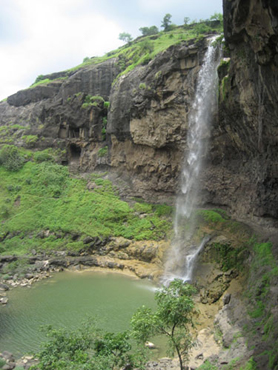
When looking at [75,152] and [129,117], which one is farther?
[75,152]

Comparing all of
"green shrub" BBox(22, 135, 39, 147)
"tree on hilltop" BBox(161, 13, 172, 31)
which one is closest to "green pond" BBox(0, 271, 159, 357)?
"green shrub" BBox(22, 135, 39, 147)

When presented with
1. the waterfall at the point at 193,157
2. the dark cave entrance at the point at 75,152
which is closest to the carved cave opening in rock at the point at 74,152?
the dark cave entrance at the point at 75,152

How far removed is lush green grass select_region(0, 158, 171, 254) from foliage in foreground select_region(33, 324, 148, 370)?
1778 cm

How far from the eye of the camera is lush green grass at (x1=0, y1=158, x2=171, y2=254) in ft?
102

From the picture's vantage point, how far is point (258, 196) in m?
23.7

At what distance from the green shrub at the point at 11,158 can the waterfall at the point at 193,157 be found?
947 inches

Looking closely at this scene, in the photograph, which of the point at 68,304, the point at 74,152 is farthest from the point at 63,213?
the point at 68,304

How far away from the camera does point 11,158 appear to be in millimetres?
43906

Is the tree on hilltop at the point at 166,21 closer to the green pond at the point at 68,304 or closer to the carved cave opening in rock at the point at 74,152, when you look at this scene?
the carved cave opening in rock at the point at 74,152

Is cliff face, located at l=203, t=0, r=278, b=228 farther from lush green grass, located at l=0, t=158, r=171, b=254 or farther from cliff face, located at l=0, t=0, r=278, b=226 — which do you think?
lush green grass, located at l=0, t=158, r=171, b=254

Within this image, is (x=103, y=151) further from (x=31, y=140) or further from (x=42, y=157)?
(x=31, y=140)

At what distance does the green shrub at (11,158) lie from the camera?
43281 mm

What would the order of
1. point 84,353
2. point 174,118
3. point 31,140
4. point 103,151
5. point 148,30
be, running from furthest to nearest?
1. point 148,30
2. point 31,140
3. point 103,151
4. point 174,118
5. point 84,353

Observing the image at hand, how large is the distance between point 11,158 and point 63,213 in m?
14.9
